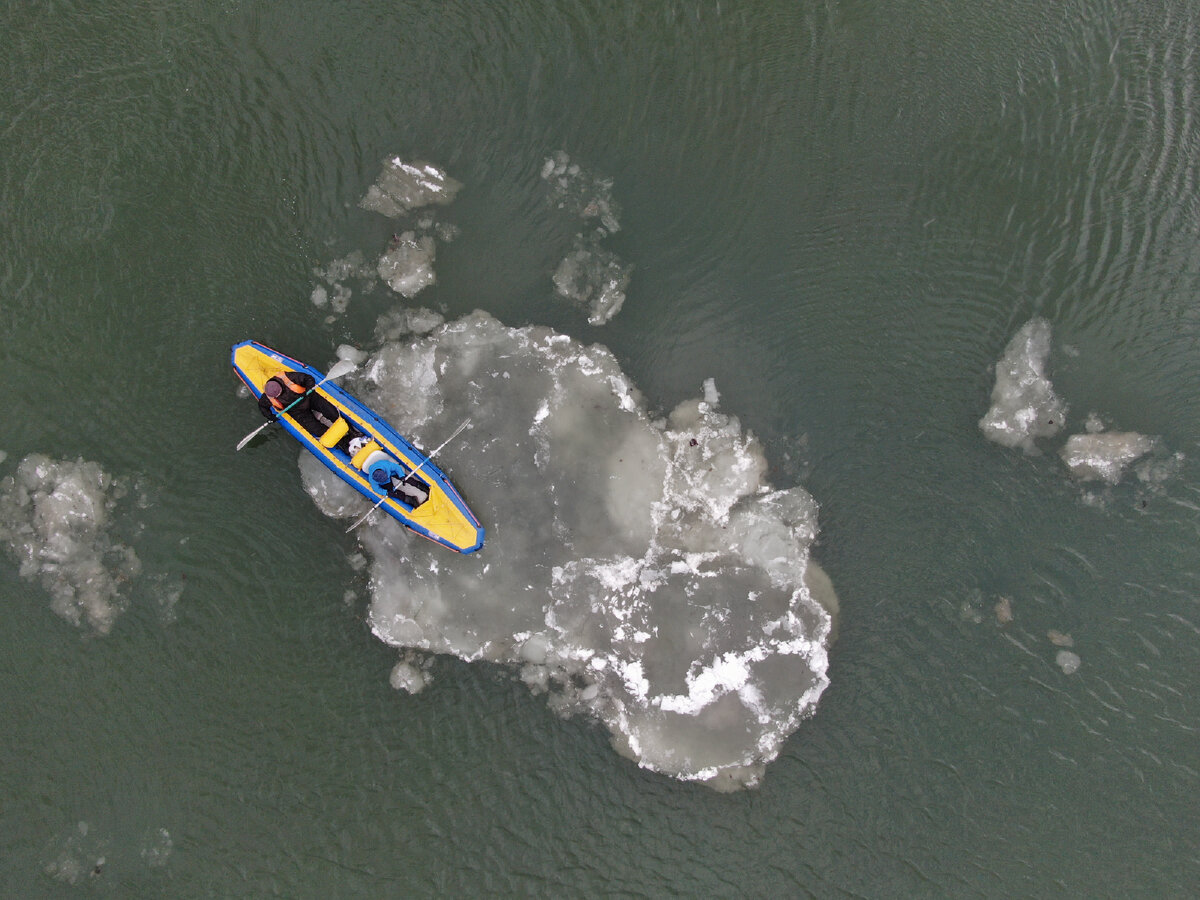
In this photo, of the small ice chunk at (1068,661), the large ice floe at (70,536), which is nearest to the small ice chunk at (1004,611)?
the small ice chunk at (1068,661)

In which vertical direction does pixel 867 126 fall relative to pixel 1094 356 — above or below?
above

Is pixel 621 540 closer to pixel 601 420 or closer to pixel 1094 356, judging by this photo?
pixel 601 420

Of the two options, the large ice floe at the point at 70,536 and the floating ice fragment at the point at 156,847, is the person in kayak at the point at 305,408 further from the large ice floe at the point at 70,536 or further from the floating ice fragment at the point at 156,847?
the floating ice fragment at the point at 156,847

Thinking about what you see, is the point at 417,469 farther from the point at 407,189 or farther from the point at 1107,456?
the point at 1107,456

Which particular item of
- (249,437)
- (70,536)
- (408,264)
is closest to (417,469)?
(249,437)

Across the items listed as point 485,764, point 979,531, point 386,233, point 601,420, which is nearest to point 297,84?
point 386,233

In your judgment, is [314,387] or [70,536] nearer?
[314,387]
